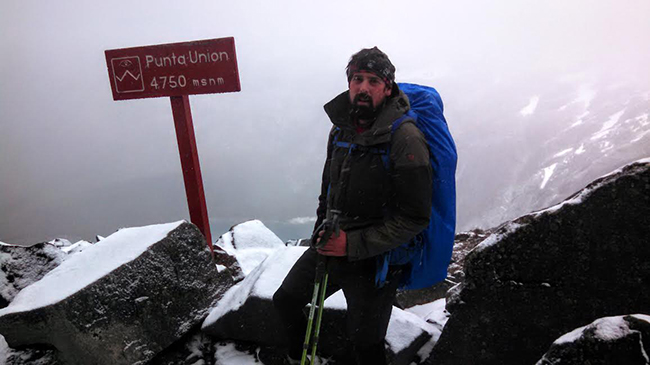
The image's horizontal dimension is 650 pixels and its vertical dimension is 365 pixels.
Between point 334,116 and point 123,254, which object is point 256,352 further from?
point 334,116

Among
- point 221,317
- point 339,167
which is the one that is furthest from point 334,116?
point 221,317

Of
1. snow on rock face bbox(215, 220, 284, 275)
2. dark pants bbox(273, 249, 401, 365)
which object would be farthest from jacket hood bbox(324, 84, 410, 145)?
snow on rock face bbox(215, 220, 284, 275)

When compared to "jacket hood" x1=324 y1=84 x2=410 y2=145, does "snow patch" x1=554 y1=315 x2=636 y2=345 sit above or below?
below

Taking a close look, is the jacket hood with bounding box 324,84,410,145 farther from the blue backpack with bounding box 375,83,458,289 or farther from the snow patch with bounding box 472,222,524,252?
the snow patch with bounding box 472,222,524,252

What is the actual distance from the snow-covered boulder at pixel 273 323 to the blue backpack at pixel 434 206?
1.23 meters

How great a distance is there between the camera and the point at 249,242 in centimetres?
894

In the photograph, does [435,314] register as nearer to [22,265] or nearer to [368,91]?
[368,91]

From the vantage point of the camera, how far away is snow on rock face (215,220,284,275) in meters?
7.82

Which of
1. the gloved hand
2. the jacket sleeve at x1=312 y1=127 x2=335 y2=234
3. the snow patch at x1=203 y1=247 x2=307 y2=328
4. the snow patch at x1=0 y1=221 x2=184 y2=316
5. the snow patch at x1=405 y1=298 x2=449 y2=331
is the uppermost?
the jacket sleeve at x1=312 y1=127 x2=335 y2=234

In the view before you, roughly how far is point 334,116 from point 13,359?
4.56 metres

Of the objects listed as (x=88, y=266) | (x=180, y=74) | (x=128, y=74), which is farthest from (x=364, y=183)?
(x=128, y=74)

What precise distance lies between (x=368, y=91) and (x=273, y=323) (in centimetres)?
273

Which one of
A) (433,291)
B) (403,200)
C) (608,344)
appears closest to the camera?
(608,344)

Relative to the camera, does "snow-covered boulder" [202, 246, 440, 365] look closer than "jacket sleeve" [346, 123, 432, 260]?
No
